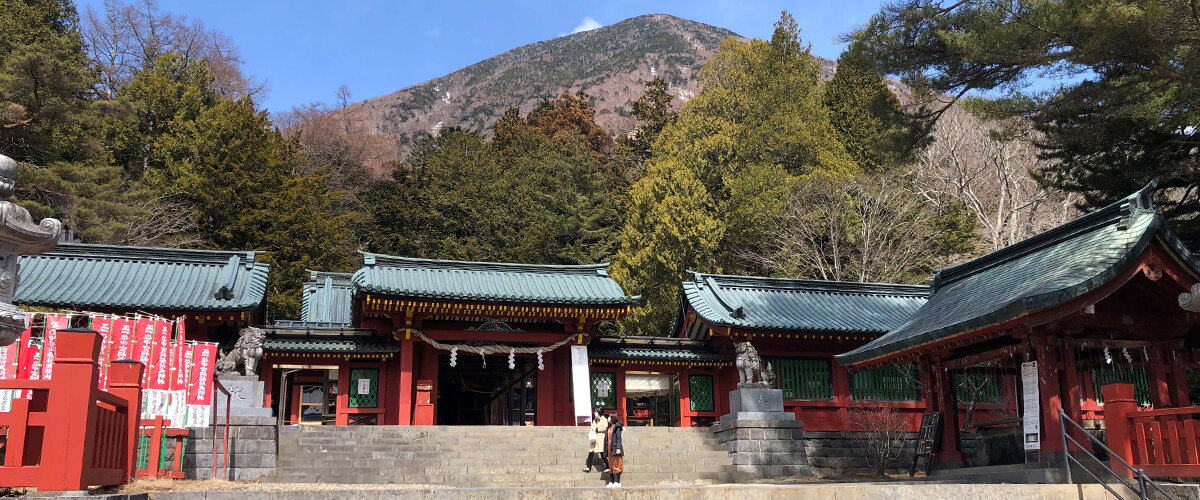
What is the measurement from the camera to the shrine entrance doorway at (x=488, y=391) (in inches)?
951

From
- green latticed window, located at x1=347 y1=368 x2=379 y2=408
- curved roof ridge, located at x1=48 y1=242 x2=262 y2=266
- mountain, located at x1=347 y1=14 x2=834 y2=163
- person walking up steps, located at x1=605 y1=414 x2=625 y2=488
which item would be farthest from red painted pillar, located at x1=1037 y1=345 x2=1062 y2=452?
mountain, located at x1=347 y1=14 x2=834 y2=163

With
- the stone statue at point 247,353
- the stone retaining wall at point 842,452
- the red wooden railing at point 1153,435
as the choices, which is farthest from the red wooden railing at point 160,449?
the stone retaining wall at point 842,452

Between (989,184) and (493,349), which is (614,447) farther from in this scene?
(989,184)

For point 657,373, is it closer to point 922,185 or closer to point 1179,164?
point 1179,164

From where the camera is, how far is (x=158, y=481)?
39.2 feet

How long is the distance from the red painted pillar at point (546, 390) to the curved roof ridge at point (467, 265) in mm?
2660

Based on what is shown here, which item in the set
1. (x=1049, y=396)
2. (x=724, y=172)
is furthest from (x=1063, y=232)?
(x=724, y=172)

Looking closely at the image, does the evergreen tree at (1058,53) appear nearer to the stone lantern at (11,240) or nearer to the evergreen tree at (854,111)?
the stone lantern at (11,240)

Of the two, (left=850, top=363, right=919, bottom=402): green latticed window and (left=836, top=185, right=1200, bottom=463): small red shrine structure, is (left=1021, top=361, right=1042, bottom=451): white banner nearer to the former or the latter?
(left=836, top=185, right=1200, bottom=463): small red shrine structure

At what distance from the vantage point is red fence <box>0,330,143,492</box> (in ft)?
22.1

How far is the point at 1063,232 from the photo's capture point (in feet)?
47.4

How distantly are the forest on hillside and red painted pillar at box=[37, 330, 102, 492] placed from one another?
12.2m

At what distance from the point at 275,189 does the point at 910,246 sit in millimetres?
24667

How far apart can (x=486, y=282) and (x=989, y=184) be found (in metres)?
23.7
